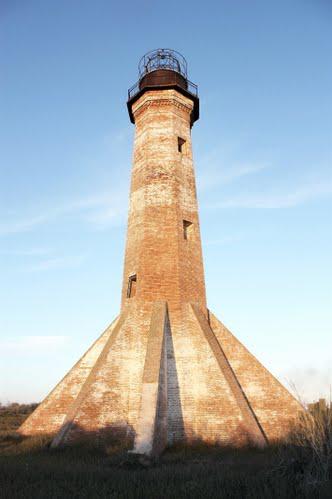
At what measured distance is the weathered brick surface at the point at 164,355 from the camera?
409 inches

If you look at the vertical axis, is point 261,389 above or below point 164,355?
below

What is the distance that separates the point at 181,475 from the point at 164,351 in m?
4.40

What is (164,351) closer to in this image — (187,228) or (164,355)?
(164,355)

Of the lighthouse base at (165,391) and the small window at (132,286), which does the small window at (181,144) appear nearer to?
the small window at (132,286)

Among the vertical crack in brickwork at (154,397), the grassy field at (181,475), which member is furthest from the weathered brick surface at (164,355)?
the grassy field at (181,475)

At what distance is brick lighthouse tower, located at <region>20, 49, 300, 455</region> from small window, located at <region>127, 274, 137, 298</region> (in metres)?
0.04

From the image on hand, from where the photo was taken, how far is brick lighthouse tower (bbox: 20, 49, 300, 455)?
10352 mm

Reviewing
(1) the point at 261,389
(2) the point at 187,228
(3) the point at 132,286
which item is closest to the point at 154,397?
(3) the point at 132,286

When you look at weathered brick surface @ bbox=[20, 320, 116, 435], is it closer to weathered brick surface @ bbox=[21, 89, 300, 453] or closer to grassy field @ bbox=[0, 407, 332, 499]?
weathered brick surface @ bbox=[21, 89, 300, 453]

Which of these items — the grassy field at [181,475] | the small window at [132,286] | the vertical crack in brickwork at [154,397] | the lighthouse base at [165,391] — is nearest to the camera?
the grassy field at [181,475]

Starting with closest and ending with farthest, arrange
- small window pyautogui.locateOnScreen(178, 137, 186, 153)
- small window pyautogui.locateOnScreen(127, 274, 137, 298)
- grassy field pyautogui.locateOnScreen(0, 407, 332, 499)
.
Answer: grassy field pyautogui.locateOnScreen(0, 407, 332, 499) < small window pyautogui.locateOnScreen(127, 274, 137, 298) < small window pyautogui.locateOnScreen(178, 137, 186, 153)

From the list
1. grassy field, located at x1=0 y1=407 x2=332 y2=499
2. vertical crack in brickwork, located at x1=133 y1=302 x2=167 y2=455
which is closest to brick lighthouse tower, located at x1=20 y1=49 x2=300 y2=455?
vertical crack in brickwork, located at x1=133 y1=302 x2=167 y2=455

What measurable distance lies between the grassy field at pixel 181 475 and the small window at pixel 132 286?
522cm

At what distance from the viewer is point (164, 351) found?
11.2 m
